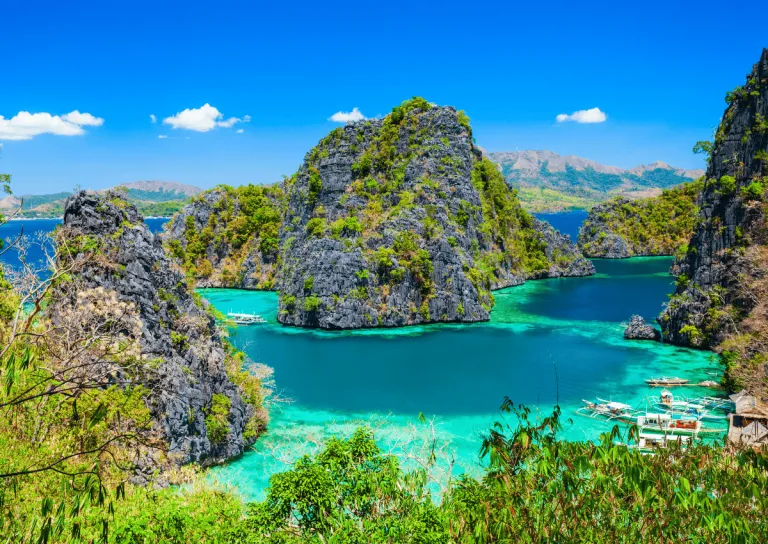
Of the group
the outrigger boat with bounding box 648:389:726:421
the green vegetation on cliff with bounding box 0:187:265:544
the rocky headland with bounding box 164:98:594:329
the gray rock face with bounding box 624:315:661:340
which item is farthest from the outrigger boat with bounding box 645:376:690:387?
the green vegetation on cliff with bounding box 0:187:265:544

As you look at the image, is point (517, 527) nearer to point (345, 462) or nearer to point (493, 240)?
point (345, 462)

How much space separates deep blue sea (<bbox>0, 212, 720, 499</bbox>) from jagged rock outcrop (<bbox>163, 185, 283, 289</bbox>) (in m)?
18.3

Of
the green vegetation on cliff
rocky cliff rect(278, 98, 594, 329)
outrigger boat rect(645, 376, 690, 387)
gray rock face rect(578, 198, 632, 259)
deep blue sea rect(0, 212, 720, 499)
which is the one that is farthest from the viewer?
gray rock face rect(578, 198, 632, 259)

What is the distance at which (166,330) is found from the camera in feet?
91.0

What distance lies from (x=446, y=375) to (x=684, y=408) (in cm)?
1792

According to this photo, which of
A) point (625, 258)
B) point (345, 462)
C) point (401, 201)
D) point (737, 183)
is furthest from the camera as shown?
point (625, 258)

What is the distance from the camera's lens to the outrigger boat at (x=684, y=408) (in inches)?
1307

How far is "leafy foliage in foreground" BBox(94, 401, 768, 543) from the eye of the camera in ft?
30.9

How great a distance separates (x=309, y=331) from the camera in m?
61.5

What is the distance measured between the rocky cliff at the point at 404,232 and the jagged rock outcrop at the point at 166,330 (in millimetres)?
32715

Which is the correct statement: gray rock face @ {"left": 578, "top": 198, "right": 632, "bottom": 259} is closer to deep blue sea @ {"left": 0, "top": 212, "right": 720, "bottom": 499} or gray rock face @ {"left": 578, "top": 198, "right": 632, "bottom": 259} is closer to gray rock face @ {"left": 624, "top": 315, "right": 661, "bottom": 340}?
deep blue sea @ {"left": 0, "top": 212, "right": 720, "bottom": 499}

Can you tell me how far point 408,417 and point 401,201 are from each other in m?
45.3

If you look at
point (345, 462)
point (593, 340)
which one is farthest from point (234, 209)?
point (345, 462)

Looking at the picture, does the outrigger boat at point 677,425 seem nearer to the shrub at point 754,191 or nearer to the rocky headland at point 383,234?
the shrub at point 754,191
